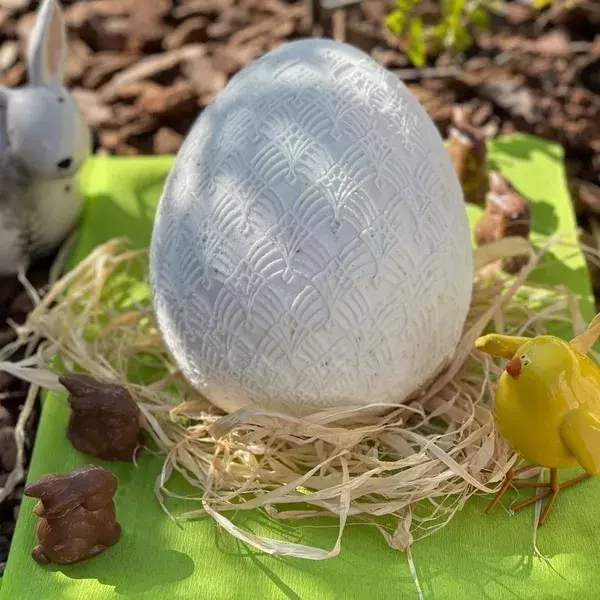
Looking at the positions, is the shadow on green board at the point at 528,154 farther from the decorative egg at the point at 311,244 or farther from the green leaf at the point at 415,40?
the decorative egg at the point at 311,244

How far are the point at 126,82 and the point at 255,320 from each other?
151 cm

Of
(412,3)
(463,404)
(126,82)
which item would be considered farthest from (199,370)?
(126,82)

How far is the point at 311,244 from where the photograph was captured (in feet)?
4.25

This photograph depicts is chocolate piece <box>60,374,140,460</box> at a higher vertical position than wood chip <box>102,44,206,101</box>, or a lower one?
lower

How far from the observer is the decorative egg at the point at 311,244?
4.29ft

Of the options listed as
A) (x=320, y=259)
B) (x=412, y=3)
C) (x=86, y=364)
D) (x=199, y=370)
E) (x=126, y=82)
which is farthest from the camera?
(x=126, y=82)

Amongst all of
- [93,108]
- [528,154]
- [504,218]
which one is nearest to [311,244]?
[504,218]

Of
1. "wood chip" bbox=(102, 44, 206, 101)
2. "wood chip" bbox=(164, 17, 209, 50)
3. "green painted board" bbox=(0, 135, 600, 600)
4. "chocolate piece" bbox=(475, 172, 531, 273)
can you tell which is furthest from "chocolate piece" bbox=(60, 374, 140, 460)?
"wood chip" bbox=(164, 17, 209, 50)

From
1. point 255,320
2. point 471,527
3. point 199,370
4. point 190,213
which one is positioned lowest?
point 471,527

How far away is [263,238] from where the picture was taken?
131 centimetres

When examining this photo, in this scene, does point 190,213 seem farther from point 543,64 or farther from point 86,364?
point 543,64

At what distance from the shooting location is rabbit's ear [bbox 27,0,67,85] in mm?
1833

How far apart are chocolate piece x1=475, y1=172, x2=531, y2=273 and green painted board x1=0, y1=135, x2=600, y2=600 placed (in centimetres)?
63

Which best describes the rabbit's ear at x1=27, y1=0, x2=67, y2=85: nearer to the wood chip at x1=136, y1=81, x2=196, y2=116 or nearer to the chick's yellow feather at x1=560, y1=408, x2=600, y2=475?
the wood chip at x1=136, y1=81, x2=196, y2=116
